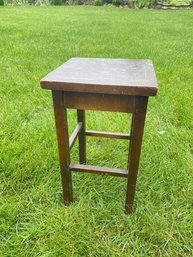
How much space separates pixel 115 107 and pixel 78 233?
0.64 meters

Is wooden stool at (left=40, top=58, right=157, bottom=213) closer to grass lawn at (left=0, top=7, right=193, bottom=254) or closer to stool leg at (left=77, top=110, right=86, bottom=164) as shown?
grass lawn at (left=0, top=7, right=193, bottom=254)

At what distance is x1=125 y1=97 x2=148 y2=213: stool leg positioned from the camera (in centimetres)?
93

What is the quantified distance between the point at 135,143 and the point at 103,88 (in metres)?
0.31

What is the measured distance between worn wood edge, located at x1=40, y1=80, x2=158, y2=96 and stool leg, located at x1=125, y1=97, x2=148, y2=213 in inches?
2.4

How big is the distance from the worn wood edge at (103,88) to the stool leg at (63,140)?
5 centimetres

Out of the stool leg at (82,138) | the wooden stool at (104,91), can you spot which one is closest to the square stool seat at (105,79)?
Answer: the wooden stool at (104,91)

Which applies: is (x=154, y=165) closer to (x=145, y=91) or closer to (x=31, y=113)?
(x=145, y=91)

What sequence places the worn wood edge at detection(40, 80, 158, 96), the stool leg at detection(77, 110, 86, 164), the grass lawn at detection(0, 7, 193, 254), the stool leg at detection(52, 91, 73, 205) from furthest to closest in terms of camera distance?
1. the stool leg at detection(77, 110, 86, 164)
2. the grass lawn at detection(0, 7, 193, 254)
3. the stool leg at detection(52, 91, 73, 205)
4. the worn wood edge at detection(40, 80, 158, 96)

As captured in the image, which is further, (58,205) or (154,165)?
(154,165)

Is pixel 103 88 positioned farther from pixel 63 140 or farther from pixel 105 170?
pixel 105 170

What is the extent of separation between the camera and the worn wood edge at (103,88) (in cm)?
85

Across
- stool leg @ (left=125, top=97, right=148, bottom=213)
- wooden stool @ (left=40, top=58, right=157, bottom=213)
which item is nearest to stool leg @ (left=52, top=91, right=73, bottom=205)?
wooden stool @ (left=40, top=58, right=157, bottom=213)

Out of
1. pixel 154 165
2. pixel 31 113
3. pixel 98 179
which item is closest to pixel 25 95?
pixel 31 113

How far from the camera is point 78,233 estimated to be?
Result: 43.9 inches
